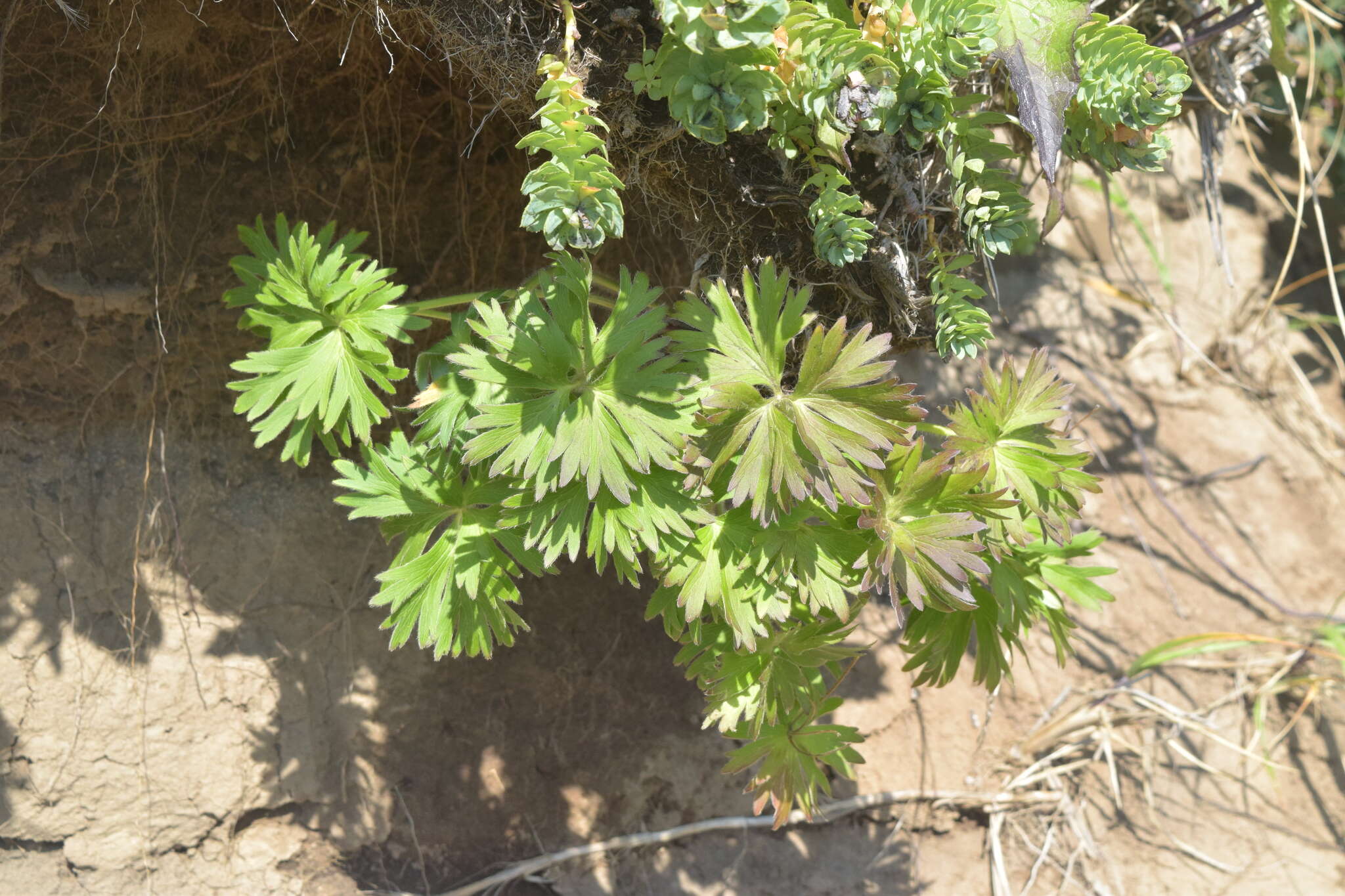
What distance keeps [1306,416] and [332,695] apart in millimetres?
3847

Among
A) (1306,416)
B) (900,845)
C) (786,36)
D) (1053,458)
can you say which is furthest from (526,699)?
(1306,416)

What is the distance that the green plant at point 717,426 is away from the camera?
1.31m

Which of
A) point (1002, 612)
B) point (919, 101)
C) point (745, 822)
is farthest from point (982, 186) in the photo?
point (745, 822)

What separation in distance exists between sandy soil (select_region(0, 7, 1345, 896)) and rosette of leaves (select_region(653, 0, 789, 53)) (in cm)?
89

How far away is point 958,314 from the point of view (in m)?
1.48

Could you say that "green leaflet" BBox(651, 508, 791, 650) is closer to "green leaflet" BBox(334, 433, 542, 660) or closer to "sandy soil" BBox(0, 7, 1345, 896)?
"green leaflet" BBox(334, 433, 542, 660)

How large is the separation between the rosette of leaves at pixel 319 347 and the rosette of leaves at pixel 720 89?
2.04 feet

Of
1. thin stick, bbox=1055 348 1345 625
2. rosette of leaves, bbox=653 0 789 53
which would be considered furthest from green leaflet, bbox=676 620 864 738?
thin stick, bbox=1055 348 1345 625

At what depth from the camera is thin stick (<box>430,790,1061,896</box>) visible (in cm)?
237

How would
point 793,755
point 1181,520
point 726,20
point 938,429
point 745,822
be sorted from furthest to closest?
point 1181,520 < point 745,822 < point 793,755 < point 938,429 < point 726,20

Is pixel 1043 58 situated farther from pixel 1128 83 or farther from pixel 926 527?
pixel 926 527

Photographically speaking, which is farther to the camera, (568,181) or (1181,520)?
(1181,520)

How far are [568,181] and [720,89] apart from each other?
9.5 inches

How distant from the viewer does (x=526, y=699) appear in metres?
2.43
